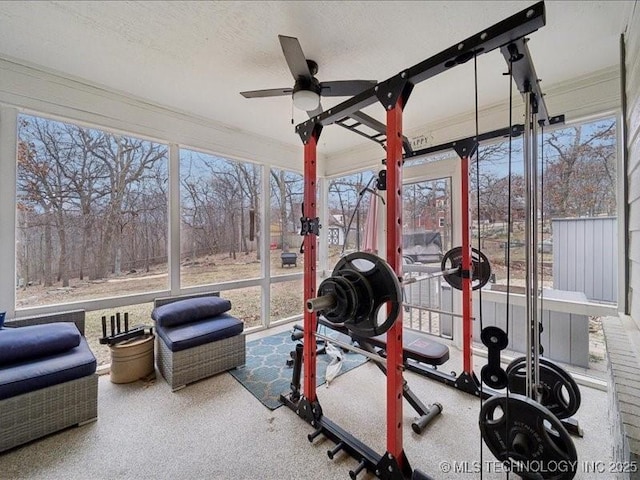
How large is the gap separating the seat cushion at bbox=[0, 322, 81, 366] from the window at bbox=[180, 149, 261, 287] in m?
1.23

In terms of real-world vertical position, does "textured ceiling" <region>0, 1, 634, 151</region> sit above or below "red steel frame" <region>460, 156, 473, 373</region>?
above

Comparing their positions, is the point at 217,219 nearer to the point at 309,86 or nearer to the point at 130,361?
the point at 130,361

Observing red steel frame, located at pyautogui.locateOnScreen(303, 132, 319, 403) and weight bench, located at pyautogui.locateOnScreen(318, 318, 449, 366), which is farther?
weight bench, located at pyautogui.locateOnScreen(318, 318, 449, 366)

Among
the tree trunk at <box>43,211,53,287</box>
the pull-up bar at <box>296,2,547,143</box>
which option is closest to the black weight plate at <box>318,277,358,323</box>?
the pull-up bar at <box>296,2,547,143</box>

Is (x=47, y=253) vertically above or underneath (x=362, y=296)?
above

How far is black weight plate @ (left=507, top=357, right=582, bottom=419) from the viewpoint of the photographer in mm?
1626

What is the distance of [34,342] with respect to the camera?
192 cm

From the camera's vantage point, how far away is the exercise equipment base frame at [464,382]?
1849mm

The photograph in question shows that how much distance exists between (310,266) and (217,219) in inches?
84.3

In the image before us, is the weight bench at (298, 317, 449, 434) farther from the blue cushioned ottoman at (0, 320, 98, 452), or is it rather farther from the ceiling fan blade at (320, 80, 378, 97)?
the ceiling fan blade at (320, 80, 378, 97)

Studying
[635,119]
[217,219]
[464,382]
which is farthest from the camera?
[217,219]

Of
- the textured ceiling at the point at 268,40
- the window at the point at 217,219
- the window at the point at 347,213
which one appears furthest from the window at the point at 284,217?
the textured ceiling at the point at 268,40

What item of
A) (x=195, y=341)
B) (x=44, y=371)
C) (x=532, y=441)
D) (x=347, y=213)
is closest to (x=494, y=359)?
(x=532, y=441)

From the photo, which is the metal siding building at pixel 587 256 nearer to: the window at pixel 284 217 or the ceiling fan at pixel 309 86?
the ceiling fan at pixel 309 86
